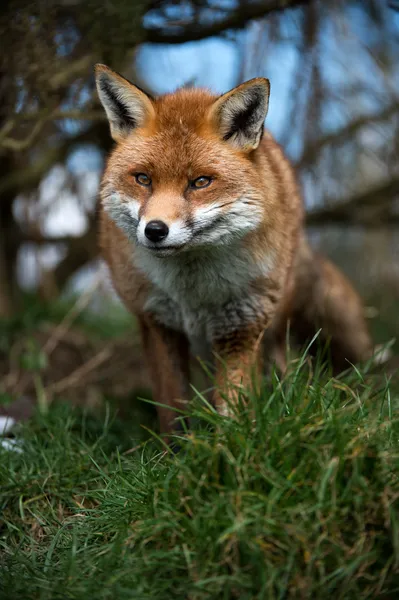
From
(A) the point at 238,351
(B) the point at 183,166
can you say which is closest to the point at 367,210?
(A) the point at 238,351

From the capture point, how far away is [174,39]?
4.75 meters

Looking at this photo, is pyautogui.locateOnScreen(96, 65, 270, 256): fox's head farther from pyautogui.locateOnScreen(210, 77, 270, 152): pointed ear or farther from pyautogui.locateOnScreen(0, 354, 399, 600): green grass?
pyautogui.locateOnScreen(0, 354, 399, 600): green grass

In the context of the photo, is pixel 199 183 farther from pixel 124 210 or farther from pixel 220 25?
pixel 220 25

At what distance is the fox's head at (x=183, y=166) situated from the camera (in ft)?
9.77

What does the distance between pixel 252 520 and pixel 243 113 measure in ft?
6.22

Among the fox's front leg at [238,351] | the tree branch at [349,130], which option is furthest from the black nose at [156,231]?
the tree branch at [349,130]

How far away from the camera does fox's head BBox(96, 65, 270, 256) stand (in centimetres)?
298

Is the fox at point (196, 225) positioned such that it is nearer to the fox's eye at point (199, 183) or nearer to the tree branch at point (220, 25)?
the fox's eye at point (199, 183)

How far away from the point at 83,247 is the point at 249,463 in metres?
5.07

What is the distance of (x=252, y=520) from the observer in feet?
7.45

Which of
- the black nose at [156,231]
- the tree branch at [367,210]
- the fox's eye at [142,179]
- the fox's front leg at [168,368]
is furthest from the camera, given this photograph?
the tree branch at [367,210]

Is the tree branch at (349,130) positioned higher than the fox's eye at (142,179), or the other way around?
the fox's eye at (142,179)

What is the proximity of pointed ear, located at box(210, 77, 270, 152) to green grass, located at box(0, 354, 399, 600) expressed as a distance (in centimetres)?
118

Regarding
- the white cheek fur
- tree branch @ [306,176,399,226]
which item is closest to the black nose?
the white cheek fur
